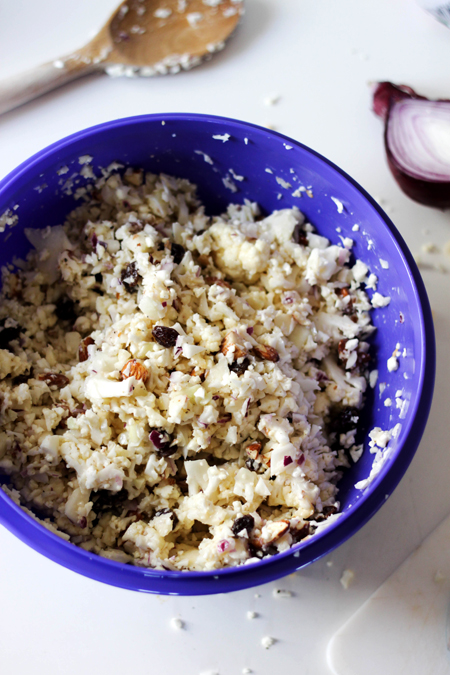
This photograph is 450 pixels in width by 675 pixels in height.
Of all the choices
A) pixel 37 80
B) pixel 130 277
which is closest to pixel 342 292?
pixel 130 277

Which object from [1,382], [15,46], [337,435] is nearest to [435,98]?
[337,435]

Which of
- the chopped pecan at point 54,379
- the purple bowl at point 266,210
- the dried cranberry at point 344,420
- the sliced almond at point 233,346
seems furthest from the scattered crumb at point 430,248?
the chopped pecan at point 54,379

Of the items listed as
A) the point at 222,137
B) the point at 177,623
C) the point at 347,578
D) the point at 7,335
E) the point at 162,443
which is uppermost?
the point at 222,137

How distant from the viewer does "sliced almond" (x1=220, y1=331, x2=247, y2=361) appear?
1109 millimetres

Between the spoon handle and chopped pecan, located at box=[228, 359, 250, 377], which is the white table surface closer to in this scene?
the spoon handle

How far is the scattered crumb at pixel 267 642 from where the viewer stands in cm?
124

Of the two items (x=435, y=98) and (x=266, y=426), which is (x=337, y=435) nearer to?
(x=266, y=426)

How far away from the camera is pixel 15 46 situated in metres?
1.56

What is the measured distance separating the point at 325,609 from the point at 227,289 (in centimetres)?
76

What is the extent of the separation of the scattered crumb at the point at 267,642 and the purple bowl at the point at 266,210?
0.37 metres

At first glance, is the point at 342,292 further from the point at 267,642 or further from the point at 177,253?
the point at 267,642

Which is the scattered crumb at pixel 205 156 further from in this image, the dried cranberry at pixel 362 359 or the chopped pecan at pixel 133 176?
the dried cranberry at pixel 362 359

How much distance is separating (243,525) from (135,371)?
0.36m

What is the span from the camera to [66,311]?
→ 1.28 meters
